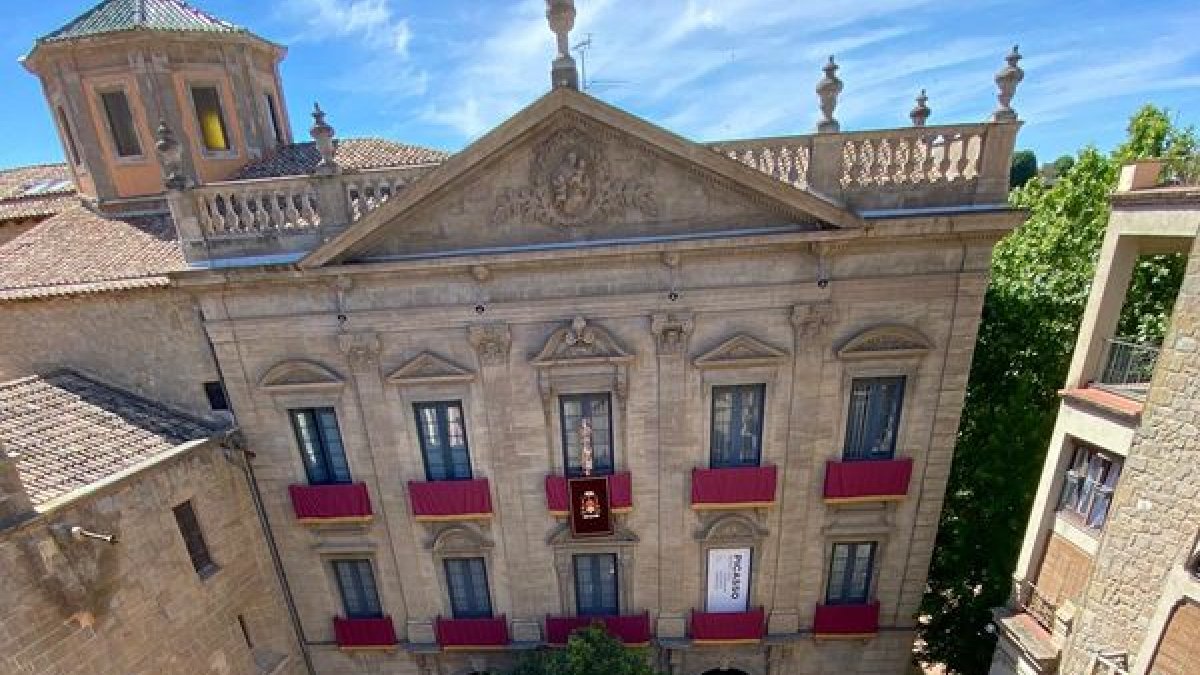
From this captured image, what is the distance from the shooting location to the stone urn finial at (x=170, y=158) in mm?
12477

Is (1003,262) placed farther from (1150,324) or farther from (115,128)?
(115,128)

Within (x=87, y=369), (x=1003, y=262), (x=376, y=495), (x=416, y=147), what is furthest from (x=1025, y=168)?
(x=87, y=369)

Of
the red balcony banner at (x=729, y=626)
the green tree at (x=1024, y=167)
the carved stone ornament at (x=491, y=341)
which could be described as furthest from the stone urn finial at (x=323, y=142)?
the green tree at (x=1024, y=167)

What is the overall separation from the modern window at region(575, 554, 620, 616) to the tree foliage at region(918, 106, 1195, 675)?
940 centimetres

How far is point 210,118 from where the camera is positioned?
18.0m

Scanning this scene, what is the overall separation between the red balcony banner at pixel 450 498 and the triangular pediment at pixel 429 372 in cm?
277

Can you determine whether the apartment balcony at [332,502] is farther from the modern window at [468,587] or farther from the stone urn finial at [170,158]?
the stone urn finial at [170,158]

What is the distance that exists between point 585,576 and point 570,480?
11.2 feet

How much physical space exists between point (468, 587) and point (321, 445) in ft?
18.8

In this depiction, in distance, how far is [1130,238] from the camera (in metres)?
11.1

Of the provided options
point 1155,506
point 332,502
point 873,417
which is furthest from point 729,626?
point 332,502

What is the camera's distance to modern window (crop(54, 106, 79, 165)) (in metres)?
17.7

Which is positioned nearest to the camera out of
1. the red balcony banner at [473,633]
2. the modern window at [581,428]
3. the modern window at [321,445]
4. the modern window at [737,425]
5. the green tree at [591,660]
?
the green tree at [591,660]

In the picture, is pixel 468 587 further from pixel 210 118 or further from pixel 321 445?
pixel 210 118
